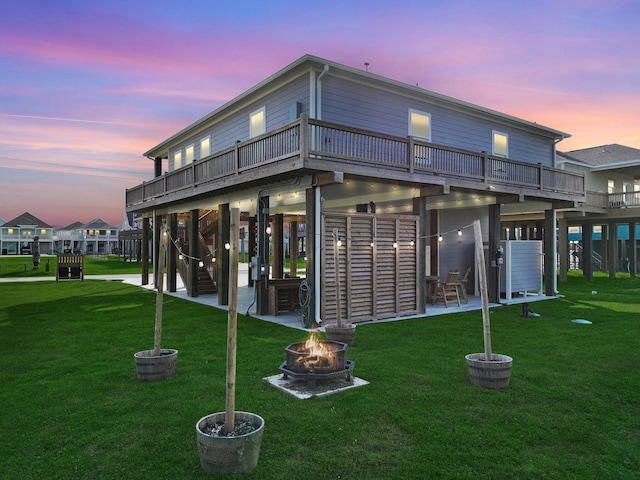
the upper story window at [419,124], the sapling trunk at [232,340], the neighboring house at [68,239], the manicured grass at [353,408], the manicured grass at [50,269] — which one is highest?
the upper story window at [419,124]

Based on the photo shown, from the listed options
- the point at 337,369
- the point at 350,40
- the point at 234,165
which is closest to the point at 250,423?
the point at 337,369

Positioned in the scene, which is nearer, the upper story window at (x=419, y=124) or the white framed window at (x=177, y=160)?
the upper story window at (x=419, y=124)

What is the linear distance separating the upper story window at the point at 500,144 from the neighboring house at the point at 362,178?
0.14ft

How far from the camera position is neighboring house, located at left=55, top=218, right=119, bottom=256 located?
3162 inches

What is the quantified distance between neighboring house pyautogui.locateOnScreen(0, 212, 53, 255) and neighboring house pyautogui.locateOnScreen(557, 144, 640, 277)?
3335 inches

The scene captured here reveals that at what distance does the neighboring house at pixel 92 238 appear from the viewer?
80312mm

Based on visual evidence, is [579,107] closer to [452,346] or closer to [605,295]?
[605,295]

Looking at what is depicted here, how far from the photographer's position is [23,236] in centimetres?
8100

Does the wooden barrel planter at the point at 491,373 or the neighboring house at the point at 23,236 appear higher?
the neighboring house at the point at 23,236

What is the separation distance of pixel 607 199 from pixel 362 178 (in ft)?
62.6

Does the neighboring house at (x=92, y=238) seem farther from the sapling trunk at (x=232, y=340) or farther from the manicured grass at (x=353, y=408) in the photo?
the sapling trunk at (x=232, y=340)

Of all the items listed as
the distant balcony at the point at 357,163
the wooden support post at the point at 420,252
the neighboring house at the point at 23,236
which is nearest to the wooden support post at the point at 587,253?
the distant balcony at the point at 357,163

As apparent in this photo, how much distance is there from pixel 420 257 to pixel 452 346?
443 centimetres

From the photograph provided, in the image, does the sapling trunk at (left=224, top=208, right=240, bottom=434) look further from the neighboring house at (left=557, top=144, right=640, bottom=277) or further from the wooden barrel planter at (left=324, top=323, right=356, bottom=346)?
the neighboring house at (left=557, top=144, right=640, bottom=277)
